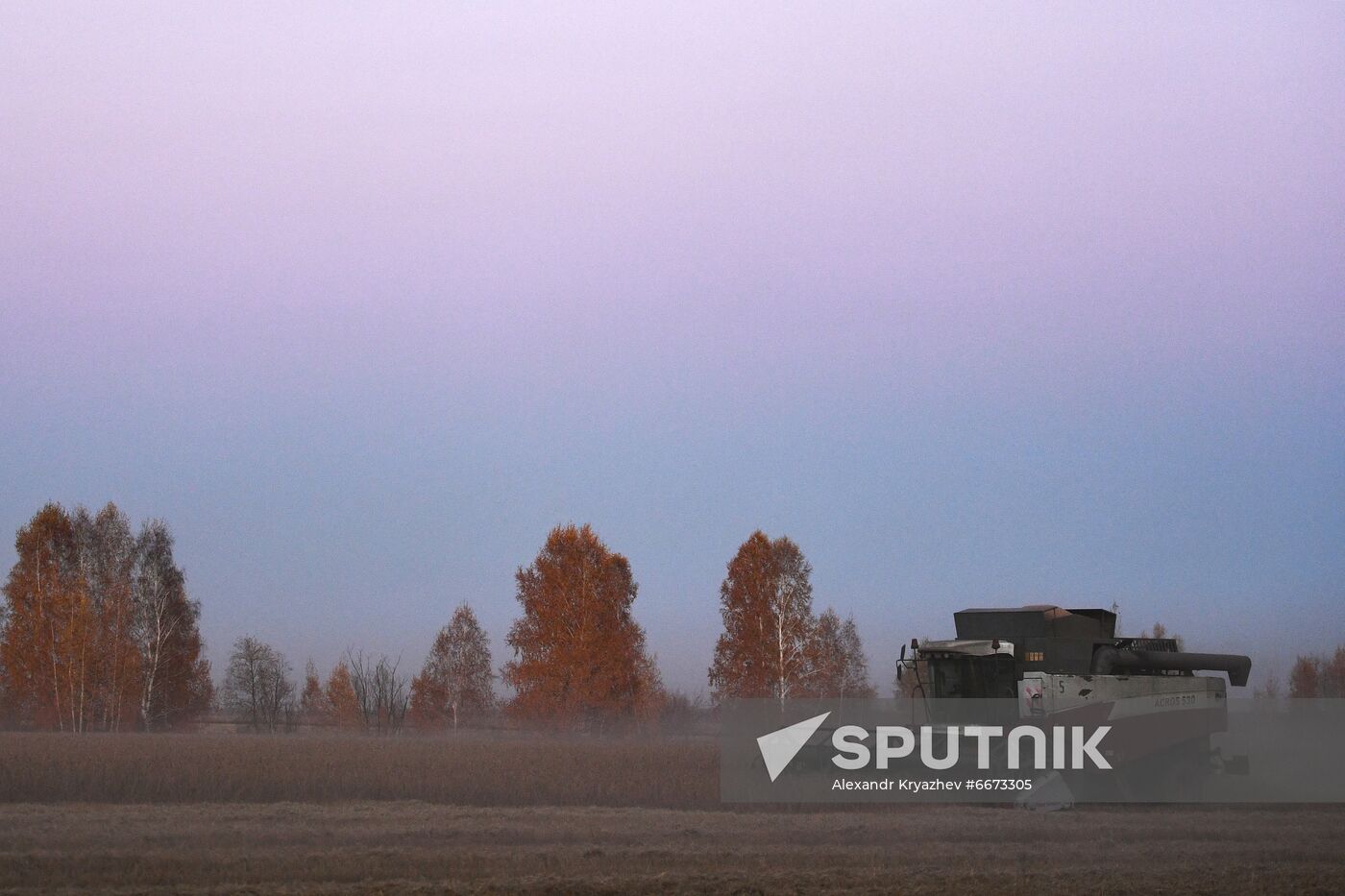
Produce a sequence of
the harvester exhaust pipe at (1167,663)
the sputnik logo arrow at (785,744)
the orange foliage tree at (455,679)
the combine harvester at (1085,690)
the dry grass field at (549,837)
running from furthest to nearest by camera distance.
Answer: the orange foliage tree at (455,679)
the sputnik logo arrow at (785,744)
the harvester exhaust pipe at (1167,663)
the combine harvester at (1085,690)
the dry grass field at (549,837)

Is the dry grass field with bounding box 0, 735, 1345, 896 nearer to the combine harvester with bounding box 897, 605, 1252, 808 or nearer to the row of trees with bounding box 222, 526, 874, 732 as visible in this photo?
the combine harvester with bounding box 897, 605, 1252, 808

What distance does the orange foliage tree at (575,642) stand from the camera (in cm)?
5050

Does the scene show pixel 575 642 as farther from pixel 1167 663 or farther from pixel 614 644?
pixel 1167 663

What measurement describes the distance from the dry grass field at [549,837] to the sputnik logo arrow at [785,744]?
1.48 metres

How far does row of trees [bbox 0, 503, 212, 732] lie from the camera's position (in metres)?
52.6

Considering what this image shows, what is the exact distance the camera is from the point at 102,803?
21578 mm

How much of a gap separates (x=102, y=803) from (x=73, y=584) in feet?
124

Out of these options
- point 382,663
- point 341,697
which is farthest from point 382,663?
point 341,697

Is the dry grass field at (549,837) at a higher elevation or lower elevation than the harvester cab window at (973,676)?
lower

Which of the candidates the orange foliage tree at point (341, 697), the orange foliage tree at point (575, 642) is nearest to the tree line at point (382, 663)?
the orange foliage tree at point (575, 642)

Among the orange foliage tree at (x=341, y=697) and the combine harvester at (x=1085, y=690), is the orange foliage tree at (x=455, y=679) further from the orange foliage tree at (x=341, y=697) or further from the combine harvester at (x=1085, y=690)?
the combine harvester at (x=1085, y=690)

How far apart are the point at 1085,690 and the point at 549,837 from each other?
1046 centimetres

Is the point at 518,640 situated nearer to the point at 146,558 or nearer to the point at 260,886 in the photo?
the point at 146,558

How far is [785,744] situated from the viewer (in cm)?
2394
